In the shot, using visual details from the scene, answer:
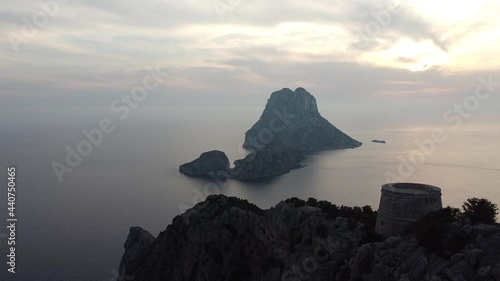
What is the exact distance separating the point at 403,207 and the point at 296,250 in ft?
39.9

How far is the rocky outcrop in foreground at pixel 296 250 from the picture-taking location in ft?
75.0

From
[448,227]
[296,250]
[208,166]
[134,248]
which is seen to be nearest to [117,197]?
[208,166]

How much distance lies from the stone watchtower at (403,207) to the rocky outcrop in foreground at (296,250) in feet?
6.85

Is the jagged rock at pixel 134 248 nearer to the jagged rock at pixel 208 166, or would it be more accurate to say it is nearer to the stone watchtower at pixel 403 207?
the stone watchtower at pixel 403 207

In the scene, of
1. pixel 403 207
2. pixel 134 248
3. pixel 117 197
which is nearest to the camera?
pixel 403 207

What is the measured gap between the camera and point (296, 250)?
37.2 meters

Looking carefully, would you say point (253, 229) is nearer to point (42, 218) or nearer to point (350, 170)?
point (42, 218)

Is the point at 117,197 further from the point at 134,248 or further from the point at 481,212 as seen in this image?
the point at 481,212

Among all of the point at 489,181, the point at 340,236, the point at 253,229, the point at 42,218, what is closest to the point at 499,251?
the point at 340,236

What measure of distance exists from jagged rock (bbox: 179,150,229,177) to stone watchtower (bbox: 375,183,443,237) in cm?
15880

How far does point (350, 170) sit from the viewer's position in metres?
198

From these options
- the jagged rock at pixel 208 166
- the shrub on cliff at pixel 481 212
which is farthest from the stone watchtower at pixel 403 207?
the jagged rock at pixel 208 166

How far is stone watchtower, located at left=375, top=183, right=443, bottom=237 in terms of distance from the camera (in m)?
30.6

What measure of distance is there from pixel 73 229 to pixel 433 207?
105m
